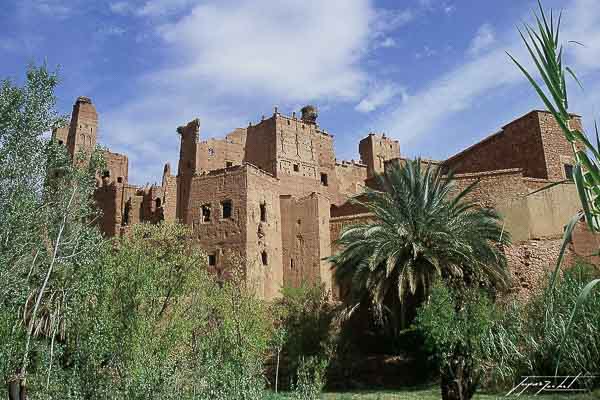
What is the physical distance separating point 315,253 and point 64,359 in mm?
16878

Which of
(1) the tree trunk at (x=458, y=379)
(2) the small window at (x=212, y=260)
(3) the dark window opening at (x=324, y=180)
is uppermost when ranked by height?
(3) the dark window opening at (x=324, y=180)

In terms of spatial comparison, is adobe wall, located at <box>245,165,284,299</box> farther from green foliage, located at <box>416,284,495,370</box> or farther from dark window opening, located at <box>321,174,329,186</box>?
green foliage, located at <box>416,284,495,370</box>

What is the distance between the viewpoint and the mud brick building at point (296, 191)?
22.2m

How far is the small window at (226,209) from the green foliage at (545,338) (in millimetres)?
16707

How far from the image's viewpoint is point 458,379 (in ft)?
44.2

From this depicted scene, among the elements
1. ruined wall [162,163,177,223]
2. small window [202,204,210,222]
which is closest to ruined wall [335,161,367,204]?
small window [202,204,210,222]

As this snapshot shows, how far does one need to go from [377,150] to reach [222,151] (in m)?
15.4

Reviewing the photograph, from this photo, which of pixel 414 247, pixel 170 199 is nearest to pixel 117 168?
pixel 170 199

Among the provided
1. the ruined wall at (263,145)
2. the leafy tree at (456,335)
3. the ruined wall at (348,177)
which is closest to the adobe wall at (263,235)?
the ruined wall at (263,145)

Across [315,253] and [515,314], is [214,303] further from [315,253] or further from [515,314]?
[315,253]

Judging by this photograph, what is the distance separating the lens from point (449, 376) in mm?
13656

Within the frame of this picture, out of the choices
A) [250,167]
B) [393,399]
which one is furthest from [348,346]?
[250,167]

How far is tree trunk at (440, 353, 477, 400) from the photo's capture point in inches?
525

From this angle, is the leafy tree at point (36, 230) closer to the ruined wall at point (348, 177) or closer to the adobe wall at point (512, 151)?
the adobe wall at point (512, 151)
